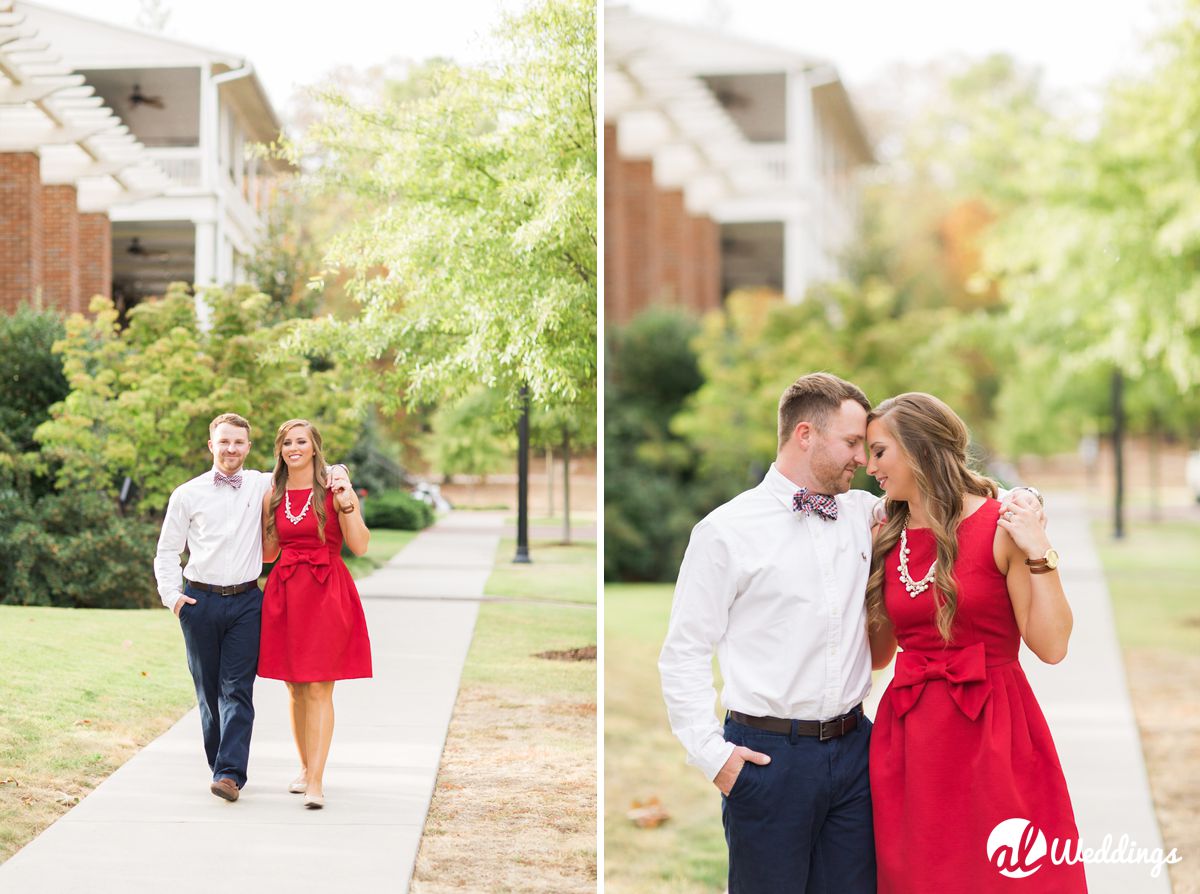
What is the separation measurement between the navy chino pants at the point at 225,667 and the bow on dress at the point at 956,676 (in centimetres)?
201

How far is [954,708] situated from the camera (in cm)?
272

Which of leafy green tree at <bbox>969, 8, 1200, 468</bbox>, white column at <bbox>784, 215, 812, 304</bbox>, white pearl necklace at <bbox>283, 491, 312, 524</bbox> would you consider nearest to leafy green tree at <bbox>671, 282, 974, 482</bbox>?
white column at <bbox>784, 215, 812, 304</bbox>

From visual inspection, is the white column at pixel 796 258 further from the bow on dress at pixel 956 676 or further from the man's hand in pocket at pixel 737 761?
the man's hand in pocket at pixel 737 761

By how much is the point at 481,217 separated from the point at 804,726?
7.67ft

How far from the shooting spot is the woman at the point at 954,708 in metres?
2.68

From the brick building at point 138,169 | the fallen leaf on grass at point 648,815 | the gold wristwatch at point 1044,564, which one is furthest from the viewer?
the fallen leaf on grass at point 648,815

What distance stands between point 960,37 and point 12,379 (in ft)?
22.3

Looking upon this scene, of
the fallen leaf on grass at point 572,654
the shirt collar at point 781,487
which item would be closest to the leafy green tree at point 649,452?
the fallen leaf on grass at point 572,654

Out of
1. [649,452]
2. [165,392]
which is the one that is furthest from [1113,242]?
[165,392]

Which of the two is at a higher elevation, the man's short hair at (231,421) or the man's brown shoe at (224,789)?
the man's short hair at (231,421)

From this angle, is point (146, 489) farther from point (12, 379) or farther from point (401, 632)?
point (401, 632)

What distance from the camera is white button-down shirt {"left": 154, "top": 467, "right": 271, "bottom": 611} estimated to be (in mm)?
3713

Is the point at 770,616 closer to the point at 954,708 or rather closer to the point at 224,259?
the point at 954,708

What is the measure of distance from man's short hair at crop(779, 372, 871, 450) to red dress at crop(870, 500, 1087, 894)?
346 mm
